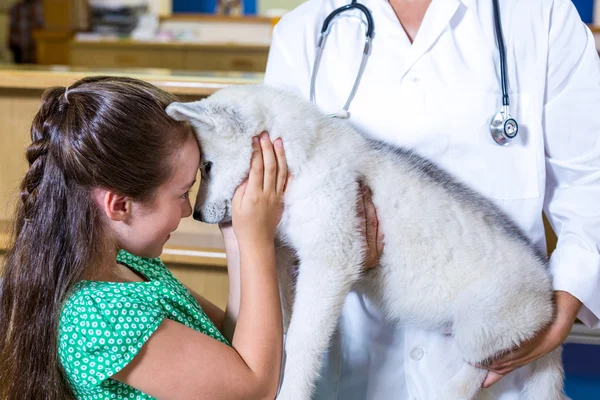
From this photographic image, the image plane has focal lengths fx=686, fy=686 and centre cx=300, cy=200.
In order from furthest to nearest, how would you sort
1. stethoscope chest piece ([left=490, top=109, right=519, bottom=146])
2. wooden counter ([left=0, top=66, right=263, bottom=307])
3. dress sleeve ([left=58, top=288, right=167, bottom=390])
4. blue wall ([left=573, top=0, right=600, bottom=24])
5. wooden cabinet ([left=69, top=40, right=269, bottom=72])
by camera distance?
blue wall ([left=573, top=0, right=600, bottom=24]) < wooden cabinet ([left=69, top=40, right=269, bottom=72]) < wooden counter ([left=0, top=66, right=263, bottom=307]) < stethoscope chest piece ([left=490, top=109, right=519, bottom=146]) < dress sleeve ([left=58, top=288, right=167, bottom=390])

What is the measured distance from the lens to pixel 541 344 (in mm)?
1034

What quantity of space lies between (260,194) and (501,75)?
42 centimetres

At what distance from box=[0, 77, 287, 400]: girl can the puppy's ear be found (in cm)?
4

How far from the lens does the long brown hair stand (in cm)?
100

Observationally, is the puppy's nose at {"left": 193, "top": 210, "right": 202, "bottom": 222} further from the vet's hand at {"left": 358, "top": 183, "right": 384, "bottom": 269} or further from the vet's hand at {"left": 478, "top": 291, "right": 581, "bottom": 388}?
the vet's hand at {"left": 478, "top": 291, "right": 581, "bottom": 388}

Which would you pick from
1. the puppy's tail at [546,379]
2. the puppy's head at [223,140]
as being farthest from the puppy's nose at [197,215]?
the puppy's tail at [546,379]

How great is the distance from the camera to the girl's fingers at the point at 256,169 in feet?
3.36

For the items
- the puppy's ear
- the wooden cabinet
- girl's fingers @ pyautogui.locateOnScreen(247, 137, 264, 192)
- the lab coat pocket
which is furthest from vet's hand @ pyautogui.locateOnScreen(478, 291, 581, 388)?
the wooden cabinet

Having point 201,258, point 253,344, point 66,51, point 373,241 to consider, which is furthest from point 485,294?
point 66,51

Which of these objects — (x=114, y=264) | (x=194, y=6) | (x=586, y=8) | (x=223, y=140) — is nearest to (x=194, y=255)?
(x=114, y=264)

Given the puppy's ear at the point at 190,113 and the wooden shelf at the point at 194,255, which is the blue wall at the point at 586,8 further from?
the puppy's ear at the point at 190,113

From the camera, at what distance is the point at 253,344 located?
1.01m

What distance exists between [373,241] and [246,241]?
19cm

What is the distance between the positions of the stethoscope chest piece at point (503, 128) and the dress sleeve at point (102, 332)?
0.59 meters
